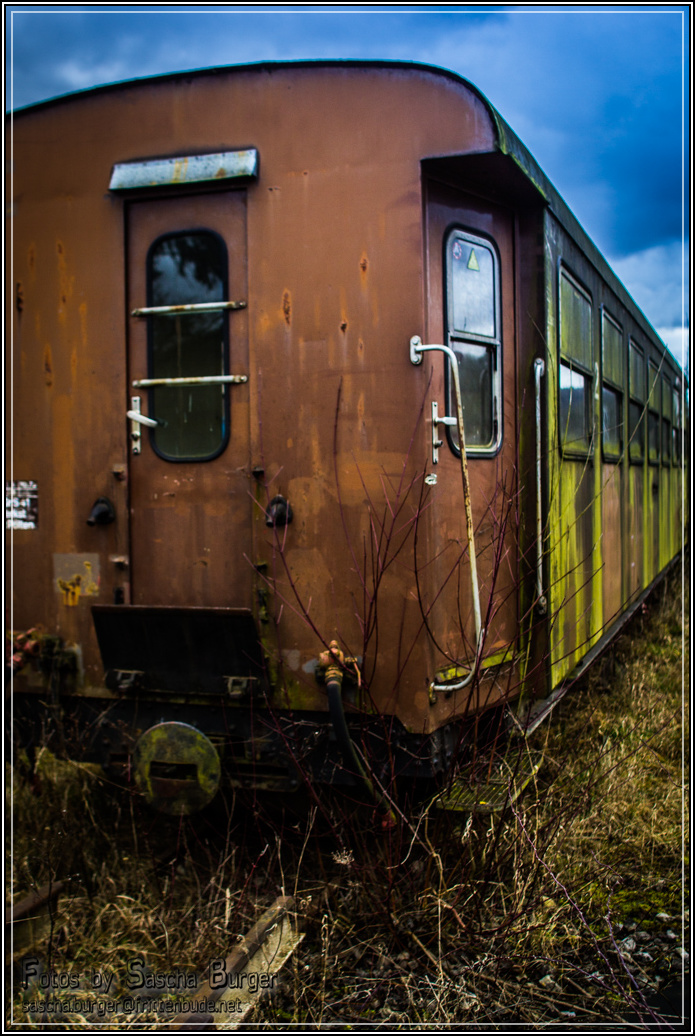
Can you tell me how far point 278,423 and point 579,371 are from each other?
2.25 meters

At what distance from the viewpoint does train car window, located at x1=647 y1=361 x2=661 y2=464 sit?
8.51 m

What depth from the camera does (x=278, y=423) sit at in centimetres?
334

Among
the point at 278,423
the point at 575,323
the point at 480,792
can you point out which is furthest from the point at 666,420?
the point at 480,792

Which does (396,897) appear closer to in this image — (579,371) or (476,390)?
(476,390)

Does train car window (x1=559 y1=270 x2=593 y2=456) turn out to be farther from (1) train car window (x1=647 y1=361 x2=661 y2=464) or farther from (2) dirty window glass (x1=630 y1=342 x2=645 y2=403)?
(1) train car window (x1=647 y1=361 x2=661 y2=464)


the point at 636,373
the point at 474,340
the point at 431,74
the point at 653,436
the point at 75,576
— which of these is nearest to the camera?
the point at 431,74

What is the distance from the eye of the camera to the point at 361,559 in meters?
3.22

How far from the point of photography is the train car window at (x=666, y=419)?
1000 centimetres

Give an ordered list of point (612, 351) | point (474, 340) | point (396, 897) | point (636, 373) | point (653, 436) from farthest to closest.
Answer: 1. point (653, 436)
2. point (636, 373)
3. point (612, 351)
4. point (474, 340)
5. point (396, 897)

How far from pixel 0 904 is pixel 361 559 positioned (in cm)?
182

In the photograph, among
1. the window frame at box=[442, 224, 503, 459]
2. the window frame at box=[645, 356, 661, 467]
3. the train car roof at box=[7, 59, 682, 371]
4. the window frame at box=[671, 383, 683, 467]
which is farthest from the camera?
the window frame at box=[671, 383, 683, 467]

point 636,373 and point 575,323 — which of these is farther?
point 636,373

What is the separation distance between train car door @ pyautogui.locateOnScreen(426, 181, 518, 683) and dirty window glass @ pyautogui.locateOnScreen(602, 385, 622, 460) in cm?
197

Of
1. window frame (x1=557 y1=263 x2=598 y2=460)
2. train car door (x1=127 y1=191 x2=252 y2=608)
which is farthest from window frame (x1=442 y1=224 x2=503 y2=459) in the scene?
train car door (x1=127 y1=191 x2=252 y2=608)
